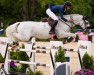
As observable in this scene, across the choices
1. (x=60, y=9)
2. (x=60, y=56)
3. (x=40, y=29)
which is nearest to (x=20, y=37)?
(x=40, y=29)

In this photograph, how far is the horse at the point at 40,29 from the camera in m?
14.2

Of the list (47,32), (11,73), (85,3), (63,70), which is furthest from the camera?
(85,3)

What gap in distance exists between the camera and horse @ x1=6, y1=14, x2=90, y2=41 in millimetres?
14195

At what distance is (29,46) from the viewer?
9820 mm

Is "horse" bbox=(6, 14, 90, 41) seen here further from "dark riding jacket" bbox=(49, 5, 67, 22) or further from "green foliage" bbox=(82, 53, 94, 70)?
"green foliage" bbox=(82, 53, 94, 70)

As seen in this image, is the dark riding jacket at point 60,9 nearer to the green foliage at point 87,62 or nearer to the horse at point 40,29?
the horse at point 40,29

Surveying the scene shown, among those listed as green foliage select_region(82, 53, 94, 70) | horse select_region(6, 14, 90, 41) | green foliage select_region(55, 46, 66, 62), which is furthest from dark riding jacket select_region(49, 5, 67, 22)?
green foliage select_region(55, 46, 66, 62)

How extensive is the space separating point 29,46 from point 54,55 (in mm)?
1957

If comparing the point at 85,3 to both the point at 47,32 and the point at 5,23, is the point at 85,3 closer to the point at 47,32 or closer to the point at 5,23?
the point at 5,23

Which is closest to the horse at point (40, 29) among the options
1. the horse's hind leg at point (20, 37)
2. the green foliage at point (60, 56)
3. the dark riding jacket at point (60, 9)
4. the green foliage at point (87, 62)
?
the horse's hind leg at point (20, 37)

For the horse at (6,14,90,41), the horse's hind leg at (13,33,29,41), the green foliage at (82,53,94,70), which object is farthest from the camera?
the horse's hind leg at (13,33,29,41)

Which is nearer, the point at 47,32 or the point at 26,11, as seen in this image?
the point at 47,32

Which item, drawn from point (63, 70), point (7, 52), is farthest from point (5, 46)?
point (63, 70)

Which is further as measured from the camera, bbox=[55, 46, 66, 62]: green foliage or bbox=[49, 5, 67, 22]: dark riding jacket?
bbox=[49, 5, 67, 22]: dark riding jacket
